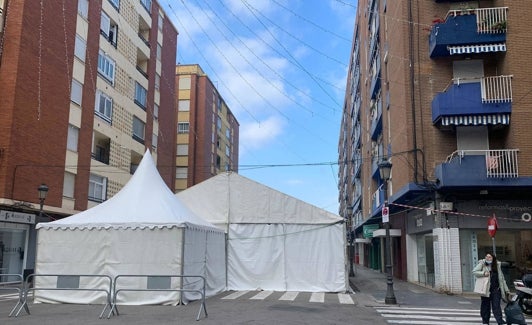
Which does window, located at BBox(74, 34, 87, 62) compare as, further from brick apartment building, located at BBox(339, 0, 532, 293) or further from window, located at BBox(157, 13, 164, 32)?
brick apartment building, located at BBox(339, 0, 532, 293)

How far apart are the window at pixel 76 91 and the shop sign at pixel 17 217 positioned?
702 cm

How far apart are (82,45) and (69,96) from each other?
11.4ft

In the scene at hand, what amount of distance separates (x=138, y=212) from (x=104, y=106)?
55.4 feet

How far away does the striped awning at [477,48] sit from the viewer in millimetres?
19422

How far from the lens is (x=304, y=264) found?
778 inches

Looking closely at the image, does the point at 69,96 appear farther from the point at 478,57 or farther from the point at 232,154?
the point at 232,154

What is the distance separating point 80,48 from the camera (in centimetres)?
2777

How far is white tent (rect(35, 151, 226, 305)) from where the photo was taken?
47.9 ft

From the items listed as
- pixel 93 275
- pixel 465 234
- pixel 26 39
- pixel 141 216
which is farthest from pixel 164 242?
pixel 26 39

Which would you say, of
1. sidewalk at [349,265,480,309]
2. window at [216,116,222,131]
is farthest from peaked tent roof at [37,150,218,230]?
window at [216,116,222,131]

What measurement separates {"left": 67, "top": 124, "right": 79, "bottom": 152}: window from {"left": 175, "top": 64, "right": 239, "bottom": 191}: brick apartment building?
26979mm

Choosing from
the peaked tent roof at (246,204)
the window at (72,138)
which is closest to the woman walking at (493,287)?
the peaked tent roof at (246,204)

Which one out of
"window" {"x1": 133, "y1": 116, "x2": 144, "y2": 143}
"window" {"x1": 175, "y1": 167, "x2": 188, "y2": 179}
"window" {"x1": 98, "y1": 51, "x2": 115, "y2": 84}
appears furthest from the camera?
"window" {"x1": 175, "y1": 167, "x2": 188, "y2": 179}

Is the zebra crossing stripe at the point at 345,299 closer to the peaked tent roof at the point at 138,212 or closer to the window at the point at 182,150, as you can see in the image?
the peaked tent roof at the point at 138,212
